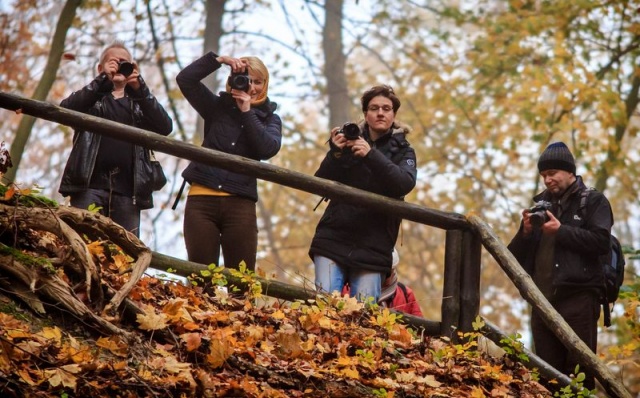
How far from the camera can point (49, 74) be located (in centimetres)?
970

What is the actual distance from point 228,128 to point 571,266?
256 centimetres

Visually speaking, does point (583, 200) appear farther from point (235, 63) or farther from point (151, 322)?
point (151, 322)

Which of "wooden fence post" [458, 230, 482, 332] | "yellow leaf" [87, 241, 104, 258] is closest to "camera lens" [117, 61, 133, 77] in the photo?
"yellow leaf" [87, 241, 104, 258]

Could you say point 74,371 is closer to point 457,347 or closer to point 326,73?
point 457,347

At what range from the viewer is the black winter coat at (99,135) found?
634 cm

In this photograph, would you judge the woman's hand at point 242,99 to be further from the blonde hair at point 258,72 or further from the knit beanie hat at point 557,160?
the knit beanie hat at point 557,160

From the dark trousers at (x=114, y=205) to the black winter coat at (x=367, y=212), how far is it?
47.8 inches

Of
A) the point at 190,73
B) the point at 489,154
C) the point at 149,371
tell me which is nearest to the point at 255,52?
the point at 489,154

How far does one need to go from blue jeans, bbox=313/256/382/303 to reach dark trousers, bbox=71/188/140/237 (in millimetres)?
1234

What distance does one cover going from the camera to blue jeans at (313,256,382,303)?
6367 mm

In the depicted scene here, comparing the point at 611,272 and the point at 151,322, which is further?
the point at 611,272

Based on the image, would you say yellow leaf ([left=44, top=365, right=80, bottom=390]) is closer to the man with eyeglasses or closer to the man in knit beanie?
the man with eyeglasses

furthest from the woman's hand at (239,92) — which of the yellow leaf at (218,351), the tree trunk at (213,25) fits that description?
the tree trunk at (213,25)

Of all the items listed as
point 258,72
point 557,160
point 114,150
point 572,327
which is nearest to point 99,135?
point 114,150
